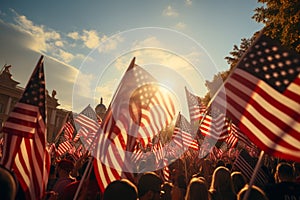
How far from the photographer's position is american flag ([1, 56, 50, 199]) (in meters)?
3.74

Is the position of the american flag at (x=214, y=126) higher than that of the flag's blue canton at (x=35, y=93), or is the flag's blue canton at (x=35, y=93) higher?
the american flag at (x=214, y=126)

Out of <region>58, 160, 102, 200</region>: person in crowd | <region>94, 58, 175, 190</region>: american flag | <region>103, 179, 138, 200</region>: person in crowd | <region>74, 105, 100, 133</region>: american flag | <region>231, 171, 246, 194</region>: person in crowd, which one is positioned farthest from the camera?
<region>74, 105, 100, 133</region>: american flag

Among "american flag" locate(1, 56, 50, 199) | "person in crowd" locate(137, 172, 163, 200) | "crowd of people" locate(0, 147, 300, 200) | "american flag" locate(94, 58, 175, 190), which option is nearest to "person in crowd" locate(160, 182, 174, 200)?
"crowd of people" locate(0, 147, 300, 200)

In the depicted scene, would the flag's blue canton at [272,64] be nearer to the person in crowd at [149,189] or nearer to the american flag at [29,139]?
the person in crowd at [149,189]

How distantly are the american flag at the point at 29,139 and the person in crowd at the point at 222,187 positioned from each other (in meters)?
2.79

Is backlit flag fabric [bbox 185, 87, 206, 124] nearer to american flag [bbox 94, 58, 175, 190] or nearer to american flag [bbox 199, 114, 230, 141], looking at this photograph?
american flag [bbox 199, 114, 230, 141]

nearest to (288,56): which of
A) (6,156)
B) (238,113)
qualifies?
(238,113)

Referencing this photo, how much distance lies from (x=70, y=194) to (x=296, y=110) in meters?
3.41

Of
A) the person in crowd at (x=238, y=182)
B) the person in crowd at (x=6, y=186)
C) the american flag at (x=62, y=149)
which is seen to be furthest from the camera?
the american flag at (x=62, y=149)

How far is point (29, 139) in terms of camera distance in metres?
3.91

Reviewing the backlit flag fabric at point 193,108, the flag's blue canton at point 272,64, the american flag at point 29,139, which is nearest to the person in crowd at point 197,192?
the flag's blue canton at point 272,64

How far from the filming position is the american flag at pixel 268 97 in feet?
10.3

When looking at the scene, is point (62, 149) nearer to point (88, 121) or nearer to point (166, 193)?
point (88, 121)

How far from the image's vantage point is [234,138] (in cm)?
1284
